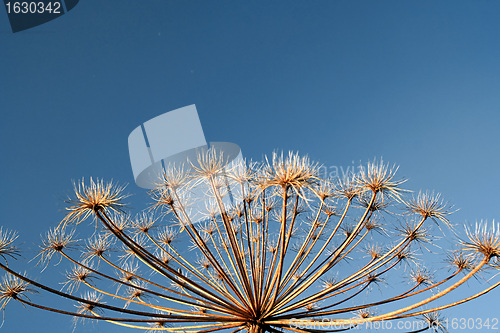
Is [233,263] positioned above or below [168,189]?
below

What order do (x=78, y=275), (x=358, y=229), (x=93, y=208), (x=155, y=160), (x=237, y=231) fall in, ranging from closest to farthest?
(x=93, y=208), (x=358, y=229), (x=78, y=275), (x=237, y=231), (x=155, y=160)

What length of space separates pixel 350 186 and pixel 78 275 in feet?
23.8

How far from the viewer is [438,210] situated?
8.71 meters

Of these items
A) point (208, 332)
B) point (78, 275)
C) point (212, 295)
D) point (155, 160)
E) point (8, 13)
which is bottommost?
point (208, 332)

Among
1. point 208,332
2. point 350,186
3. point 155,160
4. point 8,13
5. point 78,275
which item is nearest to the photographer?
point 208,332

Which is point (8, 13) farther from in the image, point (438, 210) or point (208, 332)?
point (438, 210)

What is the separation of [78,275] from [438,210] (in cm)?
905

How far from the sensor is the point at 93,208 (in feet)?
22.7

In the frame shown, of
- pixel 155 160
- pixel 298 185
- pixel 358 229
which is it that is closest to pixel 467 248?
pixel 358 229

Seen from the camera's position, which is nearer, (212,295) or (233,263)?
(212,295)

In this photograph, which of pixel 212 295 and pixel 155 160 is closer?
pixel 212 295

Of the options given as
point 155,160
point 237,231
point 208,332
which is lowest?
point 208,332

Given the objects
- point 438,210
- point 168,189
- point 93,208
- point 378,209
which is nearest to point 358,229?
point 378,209

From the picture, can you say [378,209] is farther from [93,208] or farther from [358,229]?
[93,208]
